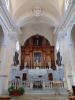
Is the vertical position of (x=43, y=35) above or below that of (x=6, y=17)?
above

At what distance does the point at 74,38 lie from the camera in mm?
11430

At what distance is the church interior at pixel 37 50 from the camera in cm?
1041

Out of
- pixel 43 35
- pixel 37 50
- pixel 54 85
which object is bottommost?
pixel 54 85

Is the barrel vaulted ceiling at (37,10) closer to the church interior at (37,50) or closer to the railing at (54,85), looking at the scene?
the church interior at (37,50)

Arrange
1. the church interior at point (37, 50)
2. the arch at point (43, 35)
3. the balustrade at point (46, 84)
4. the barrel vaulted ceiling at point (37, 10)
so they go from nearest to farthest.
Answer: the church interior at point (37, 50), the balustrade at point (46, 84), the barrel vaulted ceiling at point (37, 10), the arch at point (43, 35)

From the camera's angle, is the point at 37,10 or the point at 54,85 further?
the point at 37,10

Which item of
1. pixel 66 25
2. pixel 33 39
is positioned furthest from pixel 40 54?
pixel 66 25

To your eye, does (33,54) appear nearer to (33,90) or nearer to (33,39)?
(33,39)

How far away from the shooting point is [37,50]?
19.5 m

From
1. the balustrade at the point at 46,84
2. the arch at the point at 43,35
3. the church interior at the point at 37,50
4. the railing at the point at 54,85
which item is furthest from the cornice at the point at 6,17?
the railing at the point at 54,85

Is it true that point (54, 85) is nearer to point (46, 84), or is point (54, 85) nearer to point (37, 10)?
point (46, 84)

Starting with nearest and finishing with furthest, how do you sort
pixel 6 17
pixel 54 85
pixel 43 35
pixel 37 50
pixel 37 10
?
pixel 54 85
pixel 6 17
pixel 37 10
pixel 43 35
pixel 37 50

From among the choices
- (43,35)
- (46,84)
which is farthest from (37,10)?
(46,84)

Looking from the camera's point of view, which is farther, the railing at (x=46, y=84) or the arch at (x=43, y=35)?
the arch at (x=43, y=35)
